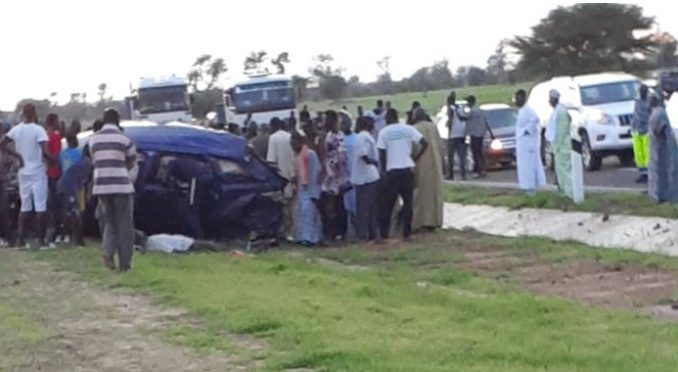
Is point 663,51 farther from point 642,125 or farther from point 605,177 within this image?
point 642,125

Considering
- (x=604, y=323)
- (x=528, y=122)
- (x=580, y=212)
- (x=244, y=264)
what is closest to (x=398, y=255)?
(x=244, y=264)

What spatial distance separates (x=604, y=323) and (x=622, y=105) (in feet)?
64.1

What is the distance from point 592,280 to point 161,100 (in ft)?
126

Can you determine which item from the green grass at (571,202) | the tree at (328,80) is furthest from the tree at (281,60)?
the green grass at (571,202)

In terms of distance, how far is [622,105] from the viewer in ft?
98.5

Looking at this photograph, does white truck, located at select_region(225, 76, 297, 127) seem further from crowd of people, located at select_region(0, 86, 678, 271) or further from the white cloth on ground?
the white cloth on ground

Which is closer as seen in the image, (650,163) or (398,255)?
(398,255)

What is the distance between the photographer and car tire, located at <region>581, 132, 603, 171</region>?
29.4m

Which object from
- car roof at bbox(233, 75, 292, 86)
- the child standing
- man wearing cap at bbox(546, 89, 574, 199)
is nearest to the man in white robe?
man wearing cap at bbox(546, 89, 574, 199)

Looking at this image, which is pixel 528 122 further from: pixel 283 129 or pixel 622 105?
pixel 622 105

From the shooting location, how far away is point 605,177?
27672mm

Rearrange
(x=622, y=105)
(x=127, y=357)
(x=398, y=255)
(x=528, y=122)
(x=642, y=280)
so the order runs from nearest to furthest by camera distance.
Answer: (x=127, y=357) < (x=642, y=280) < (x=398, y=255) < (x=528, y=122) < (x=622, y=105)

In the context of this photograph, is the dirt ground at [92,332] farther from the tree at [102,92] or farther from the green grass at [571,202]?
the tree at [102,92]

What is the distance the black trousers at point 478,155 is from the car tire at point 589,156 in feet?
6.49
